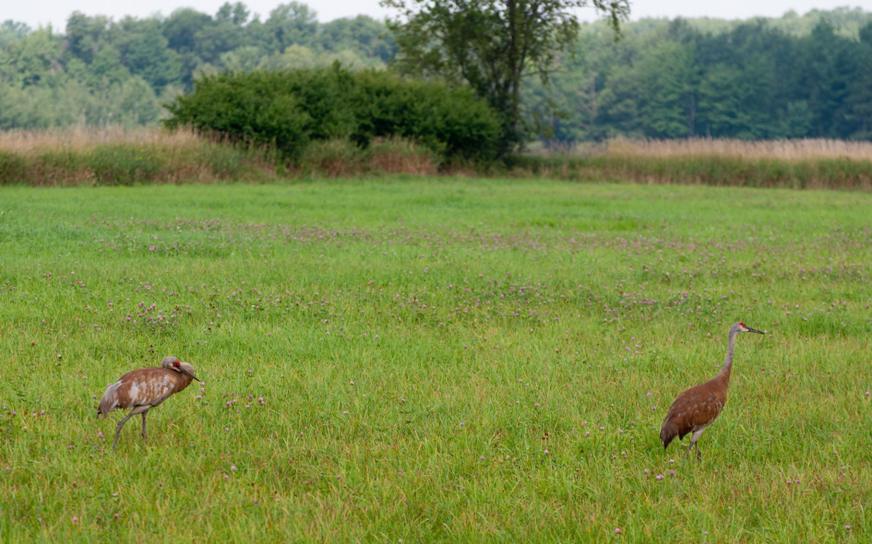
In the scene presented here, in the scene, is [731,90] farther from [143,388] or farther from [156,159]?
[143,388]

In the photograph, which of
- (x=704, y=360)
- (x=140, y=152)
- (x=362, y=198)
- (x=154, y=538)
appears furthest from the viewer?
(x=140, y=152)

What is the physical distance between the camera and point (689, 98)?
9688 cm

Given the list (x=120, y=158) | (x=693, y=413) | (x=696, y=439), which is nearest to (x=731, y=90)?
(x=120, y=158)

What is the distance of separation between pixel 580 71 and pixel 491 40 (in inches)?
2628

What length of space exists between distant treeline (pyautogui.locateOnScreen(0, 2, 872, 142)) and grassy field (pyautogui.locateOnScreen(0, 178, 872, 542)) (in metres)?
65.5

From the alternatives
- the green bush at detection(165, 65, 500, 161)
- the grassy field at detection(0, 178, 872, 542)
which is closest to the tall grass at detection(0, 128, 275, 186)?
the green bush at detection(165, 65, 500, 161)

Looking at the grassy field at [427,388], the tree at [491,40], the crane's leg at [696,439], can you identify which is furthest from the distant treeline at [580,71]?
the crane's leg at [696,439]

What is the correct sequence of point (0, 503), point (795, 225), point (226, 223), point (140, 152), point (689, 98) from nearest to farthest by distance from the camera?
point (0, 503) → point (226, 223) → point (795, 225) → point (140, 152) → point (689, 98)

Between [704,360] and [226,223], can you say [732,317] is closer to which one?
[704,360]

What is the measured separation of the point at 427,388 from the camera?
7.57 meters

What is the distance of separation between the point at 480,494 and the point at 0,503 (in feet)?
8.71

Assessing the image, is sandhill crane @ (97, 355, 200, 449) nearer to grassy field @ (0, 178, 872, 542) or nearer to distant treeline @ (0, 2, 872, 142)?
grassy field @ (0, 178, 872, 542)

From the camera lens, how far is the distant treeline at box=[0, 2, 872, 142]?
8838 centimetres

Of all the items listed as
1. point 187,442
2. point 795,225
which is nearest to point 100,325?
point 187,442
